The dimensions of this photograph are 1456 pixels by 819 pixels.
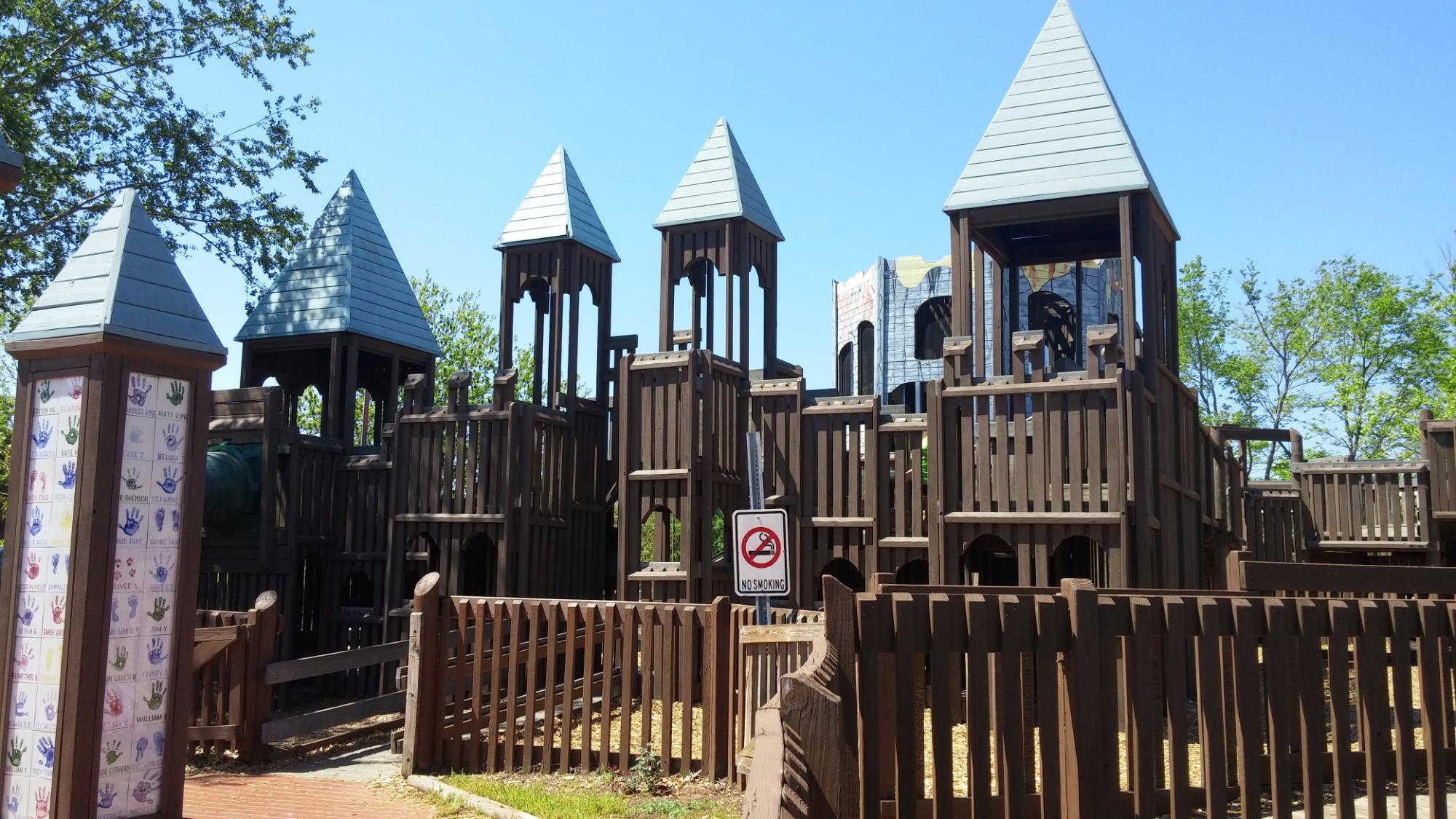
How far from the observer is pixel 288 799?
8.80m

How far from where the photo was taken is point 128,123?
72.3 ft

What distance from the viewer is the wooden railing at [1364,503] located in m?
19.4

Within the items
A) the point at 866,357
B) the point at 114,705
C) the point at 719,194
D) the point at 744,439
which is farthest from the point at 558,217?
the point at 866,357

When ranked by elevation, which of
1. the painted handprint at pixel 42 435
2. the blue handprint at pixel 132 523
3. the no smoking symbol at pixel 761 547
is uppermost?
the painted handprint at pixel 42 435

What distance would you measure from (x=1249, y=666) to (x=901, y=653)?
1.68 m

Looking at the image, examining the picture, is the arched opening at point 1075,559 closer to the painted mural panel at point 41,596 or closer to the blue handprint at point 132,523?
the blue handprint at point 132,523

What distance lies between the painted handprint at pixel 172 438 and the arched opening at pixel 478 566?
880cm

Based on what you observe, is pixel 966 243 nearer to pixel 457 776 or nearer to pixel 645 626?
pixel 645 626

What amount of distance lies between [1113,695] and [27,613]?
18.5 feet

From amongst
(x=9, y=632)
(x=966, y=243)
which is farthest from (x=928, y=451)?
(x=9, y=632)

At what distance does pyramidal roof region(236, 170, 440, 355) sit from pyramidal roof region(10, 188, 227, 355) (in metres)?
11.5

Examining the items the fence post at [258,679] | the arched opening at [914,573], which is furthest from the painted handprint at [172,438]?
the arched opening at [914,573]

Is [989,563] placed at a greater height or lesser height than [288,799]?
greater

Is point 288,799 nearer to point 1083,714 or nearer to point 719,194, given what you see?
point 1083,714
